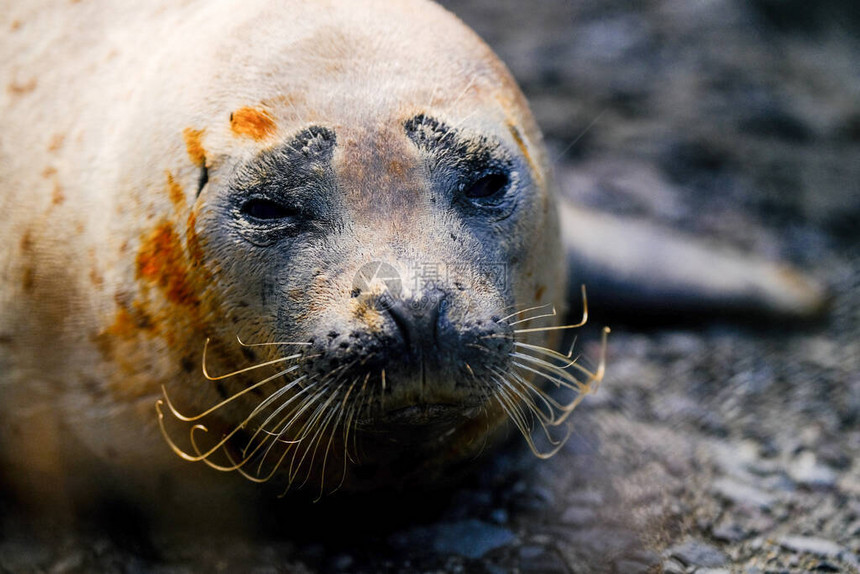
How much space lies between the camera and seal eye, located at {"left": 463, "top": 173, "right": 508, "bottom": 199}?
238cm

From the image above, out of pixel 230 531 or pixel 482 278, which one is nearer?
pixel 482 278

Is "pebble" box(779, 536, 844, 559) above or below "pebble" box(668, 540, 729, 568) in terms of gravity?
below

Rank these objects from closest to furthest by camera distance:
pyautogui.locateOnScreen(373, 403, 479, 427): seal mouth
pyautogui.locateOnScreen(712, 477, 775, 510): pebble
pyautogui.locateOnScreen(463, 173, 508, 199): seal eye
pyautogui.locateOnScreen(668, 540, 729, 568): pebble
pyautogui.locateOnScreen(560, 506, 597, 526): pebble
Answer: pyautogui.locateOnScreen(373, 403, 479, 427): seal mouth → pyautogui.locateOnScreen(463, 173, 508, 199): seal eye → pyautogui.locateOnScreen(668, 540, 729, 568): pebble → pyautogui.locateOnScreen(560, 506, 597, 526): pebble → pyautogui.locateOnScreen(712, 477, 775, 510): pebble

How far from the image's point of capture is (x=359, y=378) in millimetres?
2062

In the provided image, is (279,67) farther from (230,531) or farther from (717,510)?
(717,510)

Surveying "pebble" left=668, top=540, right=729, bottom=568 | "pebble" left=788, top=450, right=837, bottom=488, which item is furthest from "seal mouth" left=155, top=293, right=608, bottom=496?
"pebble" left=788, top=450, right=837, bottom=488

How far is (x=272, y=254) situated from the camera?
2.25 m

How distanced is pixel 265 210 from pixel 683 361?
2.28m

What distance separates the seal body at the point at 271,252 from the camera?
7.02ft

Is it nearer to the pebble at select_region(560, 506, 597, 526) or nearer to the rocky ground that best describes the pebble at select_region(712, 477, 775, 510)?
the rocky ground

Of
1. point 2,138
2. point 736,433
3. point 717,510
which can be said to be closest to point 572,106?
point 736,433

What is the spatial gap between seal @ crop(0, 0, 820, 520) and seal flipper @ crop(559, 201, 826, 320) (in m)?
1.14

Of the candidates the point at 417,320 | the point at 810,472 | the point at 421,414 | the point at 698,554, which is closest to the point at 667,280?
the point at 810,472

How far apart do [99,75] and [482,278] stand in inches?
60.0
